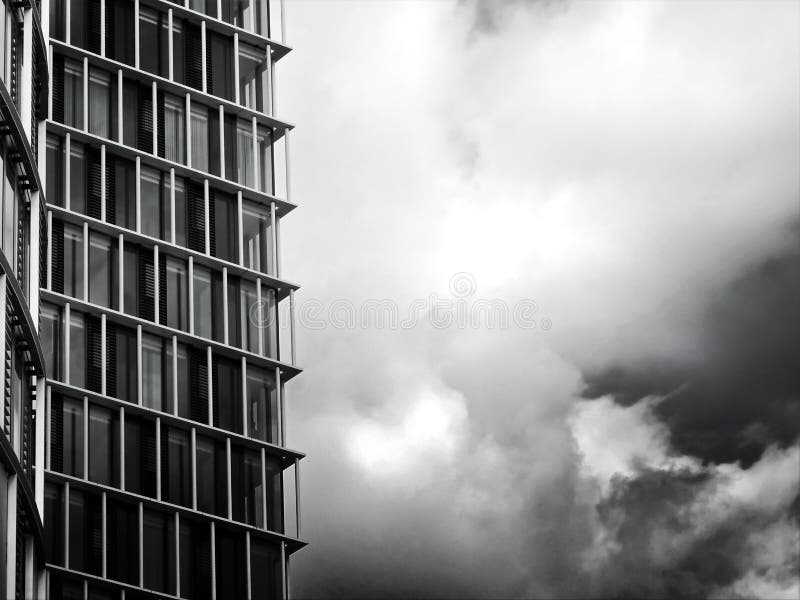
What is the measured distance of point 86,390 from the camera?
74625 mm

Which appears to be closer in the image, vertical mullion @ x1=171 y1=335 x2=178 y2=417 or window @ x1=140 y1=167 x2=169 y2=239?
vertical mullion @ x1=171 y1=335 x2=178 y2=417

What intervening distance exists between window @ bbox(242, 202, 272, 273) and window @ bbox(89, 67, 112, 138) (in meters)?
6.51

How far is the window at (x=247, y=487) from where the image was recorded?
77625 millimetres

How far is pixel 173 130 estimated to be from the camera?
266ft

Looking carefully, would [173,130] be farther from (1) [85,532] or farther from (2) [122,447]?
(1) [85,532]

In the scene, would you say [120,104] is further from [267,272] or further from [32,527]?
[32,527]

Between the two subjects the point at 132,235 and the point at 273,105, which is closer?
the point at 132,235

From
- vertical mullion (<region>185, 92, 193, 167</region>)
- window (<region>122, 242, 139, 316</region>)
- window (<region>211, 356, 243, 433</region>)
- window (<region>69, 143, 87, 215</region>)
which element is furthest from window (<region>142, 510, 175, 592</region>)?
vertical mullion (<region>185, 92, 193, 167</region>)

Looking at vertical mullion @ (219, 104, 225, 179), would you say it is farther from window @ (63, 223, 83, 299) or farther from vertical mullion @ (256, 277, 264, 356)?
window @ (63, 223, 83, 299)

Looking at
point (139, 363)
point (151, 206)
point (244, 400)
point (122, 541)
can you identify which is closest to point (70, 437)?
point (122, 541)

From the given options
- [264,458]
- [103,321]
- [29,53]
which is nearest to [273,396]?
[264,458]

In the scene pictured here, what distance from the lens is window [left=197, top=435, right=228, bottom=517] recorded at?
76.9 m

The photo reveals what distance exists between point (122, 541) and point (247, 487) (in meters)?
5.84

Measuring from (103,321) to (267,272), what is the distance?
8.25 meters
